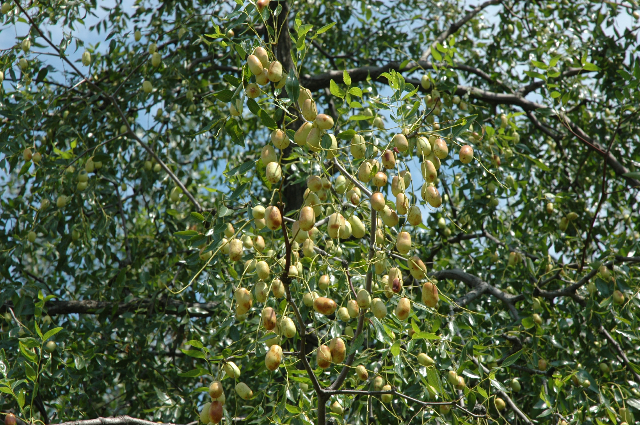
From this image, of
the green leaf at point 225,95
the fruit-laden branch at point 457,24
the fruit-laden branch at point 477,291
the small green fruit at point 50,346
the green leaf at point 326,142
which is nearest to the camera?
the green leaf at point 326,142

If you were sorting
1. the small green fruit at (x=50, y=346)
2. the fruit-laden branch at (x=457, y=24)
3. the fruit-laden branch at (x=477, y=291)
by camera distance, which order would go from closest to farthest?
the small green fruit at (x=50, y=346)
the fruit-laden branch at (x=477, y=291)
the fruit-laden branch at (x=457, y=24)

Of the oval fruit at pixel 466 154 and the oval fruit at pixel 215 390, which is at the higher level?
the oval fruit at pixel 466 154

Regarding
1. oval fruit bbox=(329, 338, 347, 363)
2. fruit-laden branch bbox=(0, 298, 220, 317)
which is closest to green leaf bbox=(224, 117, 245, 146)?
oval fruit bbox=(329, 338, 347, 363)

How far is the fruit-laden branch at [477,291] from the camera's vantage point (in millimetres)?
2191

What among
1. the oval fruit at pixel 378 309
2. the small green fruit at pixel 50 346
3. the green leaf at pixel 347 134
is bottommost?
the oval fruit at pixel 378 309

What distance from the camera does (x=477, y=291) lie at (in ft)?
7.50

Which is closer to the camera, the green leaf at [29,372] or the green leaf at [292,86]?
the green leaf at [292,86]

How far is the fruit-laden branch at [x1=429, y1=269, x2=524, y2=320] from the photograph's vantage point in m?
2.19

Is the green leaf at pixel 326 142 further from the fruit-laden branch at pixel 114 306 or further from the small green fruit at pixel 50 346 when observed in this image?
the fruit-laden branch at pixel 114 306

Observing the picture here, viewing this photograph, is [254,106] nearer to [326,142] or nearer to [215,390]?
[326,142]

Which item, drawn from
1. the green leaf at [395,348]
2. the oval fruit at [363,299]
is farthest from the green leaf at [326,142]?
the green leaf at [395,348]

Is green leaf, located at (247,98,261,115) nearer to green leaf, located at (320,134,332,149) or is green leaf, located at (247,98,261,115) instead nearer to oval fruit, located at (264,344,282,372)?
green leaf, located at (320,134,332,149)

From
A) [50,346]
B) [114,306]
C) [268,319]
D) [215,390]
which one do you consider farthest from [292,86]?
[114,306]

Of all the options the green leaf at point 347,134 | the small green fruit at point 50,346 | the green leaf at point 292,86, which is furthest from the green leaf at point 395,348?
the small green fruit at point 50,346
